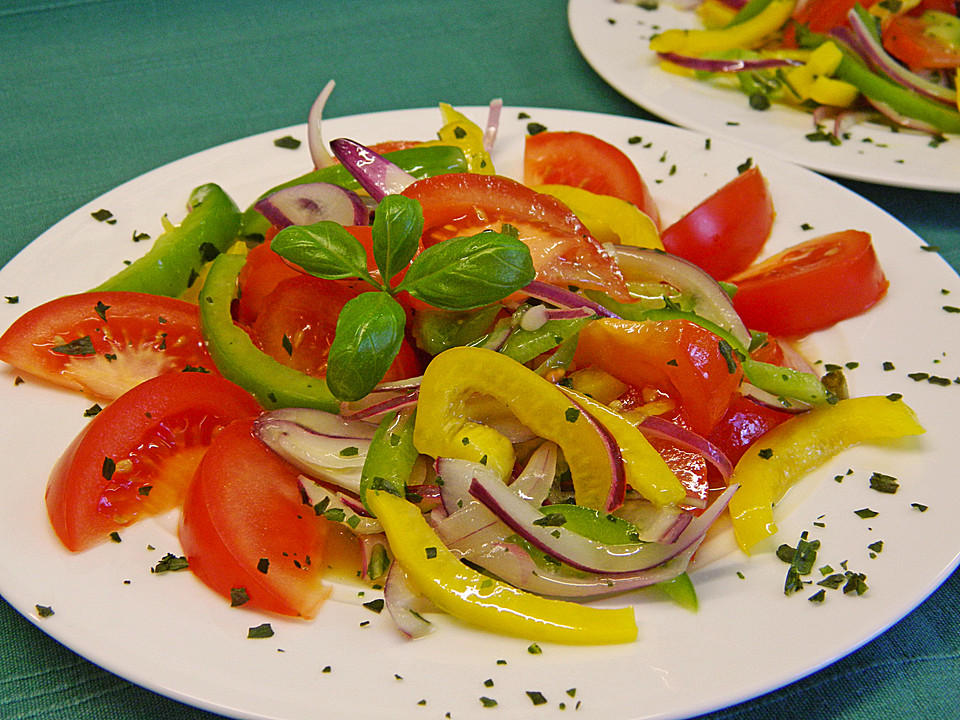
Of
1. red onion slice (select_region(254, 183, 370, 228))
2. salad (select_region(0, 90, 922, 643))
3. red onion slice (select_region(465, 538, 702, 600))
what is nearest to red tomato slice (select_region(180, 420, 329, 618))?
A: salad (select_region(0, 90, 922, 643))

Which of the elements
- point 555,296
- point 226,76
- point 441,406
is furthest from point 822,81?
point 226,76

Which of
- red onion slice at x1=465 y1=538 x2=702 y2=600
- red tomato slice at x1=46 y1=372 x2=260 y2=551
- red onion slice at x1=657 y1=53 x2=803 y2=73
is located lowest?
red onion slice at x1=465 y1=538 x2=702 y2=600

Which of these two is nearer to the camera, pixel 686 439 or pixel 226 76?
pixel 686 439

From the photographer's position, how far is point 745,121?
3.21m

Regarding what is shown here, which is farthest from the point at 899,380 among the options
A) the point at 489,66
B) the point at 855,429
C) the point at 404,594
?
the point at 489,66

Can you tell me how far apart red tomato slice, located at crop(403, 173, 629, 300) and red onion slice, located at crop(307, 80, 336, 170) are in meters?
0.59

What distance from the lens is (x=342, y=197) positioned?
2.24 m

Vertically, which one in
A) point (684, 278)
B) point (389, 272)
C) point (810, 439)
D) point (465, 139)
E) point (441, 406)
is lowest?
point (810, 439)

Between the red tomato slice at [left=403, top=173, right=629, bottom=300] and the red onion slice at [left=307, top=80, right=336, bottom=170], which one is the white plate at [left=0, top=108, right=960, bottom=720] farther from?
the red onion slice at [left=307, top=80, right=336, bottom=170]

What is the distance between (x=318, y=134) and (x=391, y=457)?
1227mm

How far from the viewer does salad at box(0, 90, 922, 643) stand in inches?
65.9

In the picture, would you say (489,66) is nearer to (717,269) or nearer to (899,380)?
(717,269)

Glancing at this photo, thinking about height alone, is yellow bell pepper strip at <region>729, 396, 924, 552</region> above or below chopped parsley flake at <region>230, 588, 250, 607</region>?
below

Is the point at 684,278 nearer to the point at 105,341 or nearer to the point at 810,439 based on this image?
the point at 810,439
